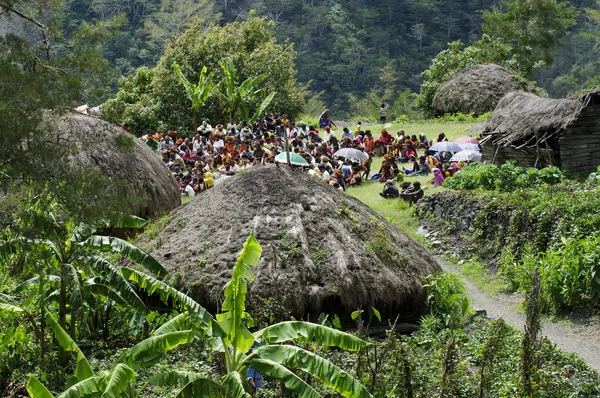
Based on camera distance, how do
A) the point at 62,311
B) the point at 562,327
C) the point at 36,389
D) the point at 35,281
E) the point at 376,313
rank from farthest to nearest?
the point at 562,327, the point at 376,313, the point at 62,311, the point at 35,281, the point at 36,389

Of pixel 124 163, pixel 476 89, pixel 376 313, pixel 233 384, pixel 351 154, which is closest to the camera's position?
pixel 233 384

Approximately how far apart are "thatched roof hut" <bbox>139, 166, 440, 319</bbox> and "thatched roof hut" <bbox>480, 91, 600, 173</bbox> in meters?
7.19

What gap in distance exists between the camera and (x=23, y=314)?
35.6 ft

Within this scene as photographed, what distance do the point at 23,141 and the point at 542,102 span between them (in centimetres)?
1499

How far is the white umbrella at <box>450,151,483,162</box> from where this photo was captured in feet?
73.9

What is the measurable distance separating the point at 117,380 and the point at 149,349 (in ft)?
2.23

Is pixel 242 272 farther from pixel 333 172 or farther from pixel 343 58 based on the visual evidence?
pixel 343 58

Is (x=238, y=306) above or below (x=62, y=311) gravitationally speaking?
above

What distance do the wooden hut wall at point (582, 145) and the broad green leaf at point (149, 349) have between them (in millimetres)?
12992

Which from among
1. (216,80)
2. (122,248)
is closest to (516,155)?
(122,248)

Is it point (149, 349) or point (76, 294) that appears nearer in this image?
point (149, 349)

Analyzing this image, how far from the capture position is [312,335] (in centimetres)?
899

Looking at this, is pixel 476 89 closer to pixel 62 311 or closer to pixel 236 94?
pixel 236 94

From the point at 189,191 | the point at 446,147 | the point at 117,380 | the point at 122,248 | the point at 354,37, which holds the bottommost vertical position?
the point at 354,37
